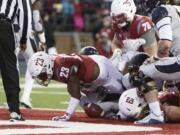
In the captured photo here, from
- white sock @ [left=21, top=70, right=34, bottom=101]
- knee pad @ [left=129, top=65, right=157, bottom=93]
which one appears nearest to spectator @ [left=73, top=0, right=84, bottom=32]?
white sock @ [left=21, top=70, right=34, bottom=101]

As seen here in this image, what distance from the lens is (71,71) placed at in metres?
7.33

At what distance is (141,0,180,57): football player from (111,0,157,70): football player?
0.28 metres

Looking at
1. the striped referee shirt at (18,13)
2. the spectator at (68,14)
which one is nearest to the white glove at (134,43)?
the striped referee shirt at (18,13)

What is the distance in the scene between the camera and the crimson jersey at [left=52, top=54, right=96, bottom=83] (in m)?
7.38

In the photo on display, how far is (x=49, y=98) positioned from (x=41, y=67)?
3.70 meters

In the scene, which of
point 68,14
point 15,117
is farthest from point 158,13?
point 68,14

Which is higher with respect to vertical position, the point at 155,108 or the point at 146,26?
the point at 146,26

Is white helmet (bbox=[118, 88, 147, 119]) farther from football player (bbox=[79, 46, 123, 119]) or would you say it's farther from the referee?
the referee

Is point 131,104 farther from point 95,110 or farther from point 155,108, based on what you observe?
point 95,110

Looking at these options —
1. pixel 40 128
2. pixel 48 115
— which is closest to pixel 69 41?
pixel 48 115

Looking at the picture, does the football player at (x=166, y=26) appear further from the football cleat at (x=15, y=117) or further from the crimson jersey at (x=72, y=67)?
the football cleat at (x=15, y=117)

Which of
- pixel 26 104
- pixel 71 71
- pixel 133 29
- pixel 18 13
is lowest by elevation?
pixel 26 104

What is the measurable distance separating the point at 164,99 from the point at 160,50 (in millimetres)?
706

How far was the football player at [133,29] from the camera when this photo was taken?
25.2ft
